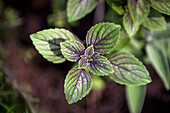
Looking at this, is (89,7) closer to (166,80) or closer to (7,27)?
(166,80)

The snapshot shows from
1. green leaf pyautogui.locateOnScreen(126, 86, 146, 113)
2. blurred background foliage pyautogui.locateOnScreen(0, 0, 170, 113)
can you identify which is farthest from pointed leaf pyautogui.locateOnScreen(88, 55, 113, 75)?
blurred background foliage pyautogui.locateOnScreen(0, 0, 170, 113)

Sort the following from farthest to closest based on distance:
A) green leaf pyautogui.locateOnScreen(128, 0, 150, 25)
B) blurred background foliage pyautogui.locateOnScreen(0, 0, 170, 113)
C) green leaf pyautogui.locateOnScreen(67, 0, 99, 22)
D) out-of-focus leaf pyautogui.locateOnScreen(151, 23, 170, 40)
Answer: blurred background foliage pyautogui.locateOnScreen(0, 0, 170, 113) < out-of-focus leaf pyautogui.locateOnScreen(151, 23, 170, 40) < green leaf pyautogui.locateOnScreen(67, 0, 99, 22) < green leaf pyautogui.locateOnScreen(128, 0, 150, 25)

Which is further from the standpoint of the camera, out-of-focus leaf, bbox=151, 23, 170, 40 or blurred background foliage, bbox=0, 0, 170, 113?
blurred background foliage, bbox=0, 0, 170, 113

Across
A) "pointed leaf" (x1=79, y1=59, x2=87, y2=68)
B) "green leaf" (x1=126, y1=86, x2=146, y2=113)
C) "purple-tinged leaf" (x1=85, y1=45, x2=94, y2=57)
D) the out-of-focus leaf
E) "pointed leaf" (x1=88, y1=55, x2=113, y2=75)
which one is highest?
"purple-tinged leaf" (x1=85, y1=45, x2=94, y2=57)

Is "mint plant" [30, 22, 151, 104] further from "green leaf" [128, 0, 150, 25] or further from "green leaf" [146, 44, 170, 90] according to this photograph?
"green leaf" [146, 44, 170, 90]

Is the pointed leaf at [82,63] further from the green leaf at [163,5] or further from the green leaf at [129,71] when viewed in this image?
the green leaf at [163,5]

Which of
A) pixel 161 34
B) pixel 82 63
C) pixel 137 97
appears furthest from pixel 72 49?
pixel 161 34
